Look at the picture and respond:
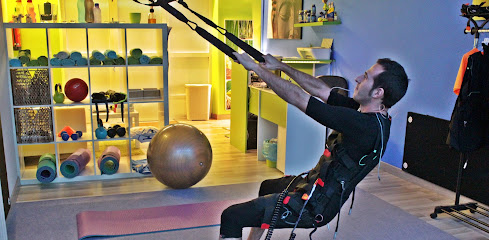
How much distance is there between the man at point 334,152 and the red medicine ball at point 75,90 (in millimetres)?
2466

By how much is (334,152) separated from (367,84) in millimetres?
357

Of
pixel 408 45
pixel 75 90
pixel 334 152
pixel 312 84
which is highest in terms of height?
pixel 408 45

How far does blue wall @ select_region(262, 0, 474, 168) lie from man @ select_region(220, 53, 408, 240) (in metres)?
1.83

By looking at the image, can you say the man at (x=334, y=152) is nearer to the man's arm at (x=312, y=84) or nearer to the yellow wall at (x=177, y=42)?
the man's arm at (x=312, y=84)

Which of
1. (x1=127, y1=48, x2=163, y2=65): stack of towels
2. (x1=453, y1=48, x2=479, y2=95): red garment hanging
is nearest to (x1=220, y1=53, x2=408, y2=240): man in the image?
(x1=453, y1=48, x2=479, y2=95): red garment hanging

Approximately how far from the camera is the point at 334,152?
211cm

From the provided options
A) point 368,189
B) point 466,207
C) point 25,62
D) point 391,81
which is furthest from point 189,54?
point 391,81

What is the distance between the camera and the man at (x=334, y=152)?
1941mm

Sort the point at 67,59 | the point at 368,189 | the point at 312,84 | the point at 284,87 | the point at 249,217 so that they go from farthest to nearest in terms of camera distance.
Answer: the point at 67,59, the point at 368,189, the point at 312,84, the point at 249,217, the point at 284,87

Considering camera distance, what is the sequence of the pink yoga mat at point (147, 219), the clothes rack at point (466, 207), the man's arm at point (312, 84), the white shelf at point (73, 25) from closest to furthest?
1. the man's arm at point (312, 84)
2. the pink yoga mat at point (147, 219)
3. the clothes rack at point (466, 207)
4. the white shelf at point (73, 25)

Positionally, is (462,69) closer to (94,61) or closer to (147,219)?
(147,219)

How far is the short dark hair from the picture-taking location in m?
1.99

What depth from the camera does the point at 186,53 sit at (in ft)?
25.4

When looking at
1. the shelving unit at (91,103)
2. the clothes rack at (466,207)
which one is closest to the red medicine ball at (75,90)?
the shelving unit at (91,103)
